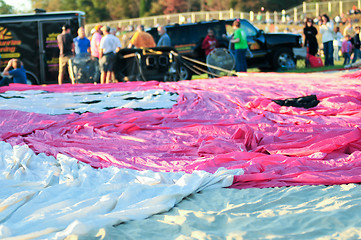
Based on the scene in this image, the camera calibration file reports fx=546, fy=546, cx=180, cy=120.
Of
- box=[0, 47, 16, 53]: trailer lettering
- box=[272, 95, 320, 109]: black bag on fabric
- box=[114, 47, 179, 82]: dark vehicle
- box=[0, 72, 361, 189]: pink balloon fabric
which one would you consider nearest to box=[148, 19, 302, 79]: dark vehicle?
box=[114, 47, 179, 82]: dark vehicle

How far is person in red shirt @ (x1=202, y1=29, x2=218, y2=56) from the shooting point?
52.0ft

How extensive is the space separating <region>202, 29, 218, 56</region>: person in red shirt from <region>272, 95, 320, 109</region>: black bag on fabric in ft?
27.6

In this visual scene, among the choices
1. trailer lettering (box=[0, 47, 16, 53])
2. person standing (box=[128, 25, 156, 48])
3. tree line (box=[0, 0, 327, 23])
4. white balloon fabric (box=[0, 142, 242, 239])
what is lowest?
white balloon fabric (box=[0, 142, 242, 239])

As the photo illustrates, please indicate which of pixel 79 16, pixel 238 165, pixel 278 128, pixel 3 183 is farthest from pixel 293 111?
pixel 79 16

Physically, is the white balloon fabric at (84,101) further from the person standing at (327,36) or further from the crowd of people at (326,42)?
the person standing at (327,36)

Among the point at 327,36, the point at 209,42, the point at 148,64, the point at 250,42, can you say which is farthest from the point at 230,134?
the point at 327,36

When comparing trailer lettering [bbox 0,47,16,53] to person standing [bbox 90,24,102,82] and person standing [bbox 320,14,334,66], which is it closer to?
person standing [bbox 90,24,102,82]

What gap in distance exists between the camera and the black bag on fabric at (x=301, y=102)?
7.34 meters

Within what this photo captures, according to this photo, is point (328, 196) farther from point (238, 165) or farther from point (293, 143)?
point (293, 143)

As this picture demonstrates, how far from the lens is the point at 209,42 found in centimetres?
1589

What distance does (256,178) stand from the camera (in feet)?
14.2

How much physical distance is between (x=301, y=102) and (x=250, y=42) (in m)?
10.1

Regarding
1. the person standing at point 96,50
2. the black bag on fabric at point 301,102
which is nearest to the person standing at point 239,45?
the person standing at point 96,50

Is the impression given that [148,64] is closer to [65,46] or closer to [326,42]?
[65,46]
